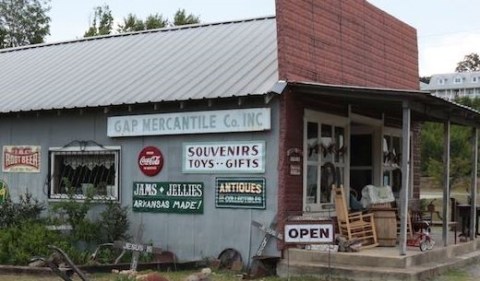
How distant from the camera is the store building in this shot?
38.8 ft

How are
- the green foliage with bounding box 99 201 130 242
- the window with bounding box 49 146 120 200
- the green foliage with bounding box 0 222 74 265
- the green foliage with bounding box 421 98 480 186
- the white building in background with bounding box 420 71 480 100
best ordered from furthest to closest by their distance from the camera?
the white building in background with bounding box 420 71 480 100 < the green foliage with bounding box 421 98 480 186 < the window with bounding box 49 146 120 200 < the green foliage with bounding box 99 201 130 242 < the green foliage with bounding box 0 222 74 265

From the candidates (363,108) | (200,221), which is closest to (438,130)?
(363,108)

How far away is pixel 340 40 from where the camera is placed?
45.2 feet

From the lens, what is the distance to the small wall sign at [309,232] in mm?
9844

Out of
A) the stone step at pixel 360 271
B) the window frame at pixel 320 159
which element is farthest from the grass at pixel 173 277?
the window frame at pixel 320 159

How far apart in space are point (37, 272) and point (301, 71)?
5520 millimetres

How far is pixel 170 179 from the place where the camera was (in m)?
13.0

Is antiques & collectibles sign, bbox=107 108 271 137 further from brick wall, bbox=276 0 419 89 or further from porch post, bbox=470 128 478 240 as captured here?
porch post, bbox=470 128 478 240

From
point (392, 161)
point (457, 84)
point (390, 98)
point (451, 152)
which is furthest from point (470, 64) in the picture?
point (390, 98)

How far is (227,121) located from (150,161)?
196 cm

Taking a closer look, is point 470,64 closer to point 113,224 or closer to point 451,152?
point 451,152

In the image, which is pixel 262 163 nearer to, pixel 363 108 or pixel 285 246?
pixel 285 246

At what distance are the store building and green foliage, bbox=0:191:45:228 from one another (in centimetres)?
60

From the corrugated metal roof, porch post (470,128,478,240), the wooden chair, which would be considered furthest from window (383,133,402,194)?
the corrugated metal roof
